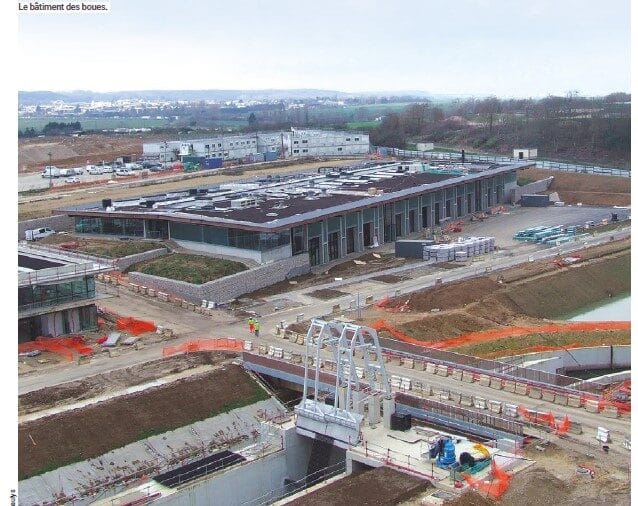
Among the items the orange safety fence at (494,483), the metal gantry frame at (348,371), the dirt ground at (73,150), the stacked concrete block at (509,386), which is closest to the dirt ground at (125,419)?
the metal gantry frame at (348,371)

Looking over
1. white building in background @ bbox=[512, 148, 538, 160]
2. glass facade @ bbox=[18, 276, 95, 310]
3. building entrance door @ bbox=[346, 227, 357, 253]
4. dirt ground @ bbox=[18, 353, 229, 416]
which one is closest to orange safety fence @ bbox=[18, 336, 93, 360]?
glass facade @ bbox=[18, 276, 95, 310]

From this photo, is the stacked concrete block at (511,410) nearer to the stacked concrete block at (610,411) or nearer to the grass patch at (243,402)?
the stacked concrete block at (610,411)

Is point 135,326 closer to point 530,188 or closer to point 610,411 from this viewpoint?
point 610,411

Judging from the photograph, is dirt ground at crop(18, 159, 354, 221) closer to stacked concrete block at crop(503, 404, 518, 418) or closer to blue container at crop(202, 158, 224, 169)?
blue container at crop(202, 158, 224, 169)

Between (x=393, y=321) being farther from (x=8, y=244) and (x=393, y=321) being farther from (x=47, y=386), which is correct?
(x=8, y=244)

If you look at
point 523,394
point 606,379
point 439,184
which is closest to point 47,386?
point 523,394

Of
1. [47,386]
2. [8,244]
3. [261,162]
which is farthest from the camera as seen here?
[261,162]

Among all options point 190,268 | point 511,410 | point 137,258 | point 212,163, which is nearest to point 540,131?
point 212,163
